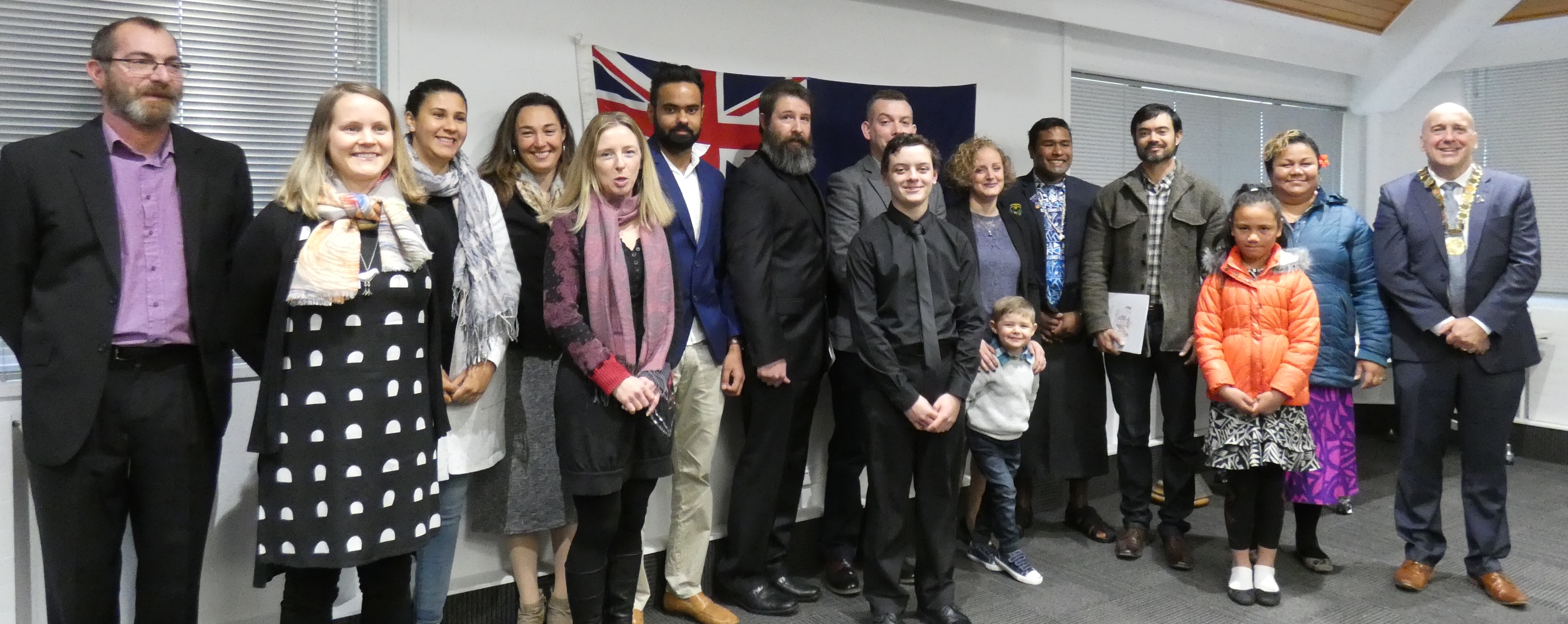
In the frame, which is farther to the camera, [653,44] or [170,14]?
[653,44]

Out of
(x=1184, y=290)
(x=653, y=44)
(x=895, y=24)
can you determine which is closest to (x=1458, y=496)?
(x=1184, y=290)

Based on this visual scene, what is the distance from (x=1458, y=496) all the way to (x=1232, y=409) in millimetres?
2122

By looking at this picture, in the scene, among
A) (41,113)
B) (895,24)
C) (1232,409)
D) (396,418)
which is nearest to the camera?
(396,418)

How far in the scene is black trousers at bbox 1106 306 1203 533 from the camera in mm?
3539

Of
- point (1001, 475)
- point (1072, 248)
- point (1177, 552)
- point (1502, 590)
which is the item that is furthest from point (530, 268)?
point (1502, 590)

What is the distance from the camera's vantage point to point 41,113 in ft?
7.96

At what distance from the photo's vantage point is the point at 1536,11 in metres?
5.23

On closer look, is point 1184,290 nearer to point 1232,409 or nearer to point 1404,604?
point 1232,409

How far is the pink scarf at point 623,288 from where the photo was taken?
2.48 metres

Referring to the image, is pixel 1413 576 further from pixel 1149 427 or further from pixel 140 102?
pixel 140 102

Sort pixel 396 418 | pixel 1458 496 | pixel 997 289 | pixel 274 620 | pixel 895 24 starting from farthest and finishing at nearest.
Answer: pixel 1458 496
pixel 895 24
pixel 997 289
pixel 274 620
pixel 396 418

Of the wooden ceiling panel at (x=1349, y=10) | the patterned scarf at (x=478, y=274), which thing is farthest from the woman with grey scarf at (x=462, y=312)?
the wooden ceiling panel at (x=1349, y=10)

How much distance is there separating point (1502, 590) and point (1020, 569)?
4.98 ft

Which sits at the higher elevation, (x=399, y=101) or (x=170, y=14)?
(x=170, y=14)
